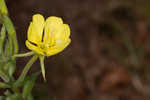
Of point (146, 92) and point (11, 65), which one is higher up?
point (11, 65)

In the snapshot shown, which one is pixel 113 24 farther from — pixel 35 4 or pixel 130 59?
pixel 35 4

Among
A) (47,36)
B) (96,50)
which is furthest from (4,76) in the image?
(96,50)

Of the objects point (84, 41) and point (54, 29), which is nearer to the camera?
point (54, 29)

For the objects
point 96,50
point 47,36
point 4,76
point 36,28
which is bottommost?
point 96,50

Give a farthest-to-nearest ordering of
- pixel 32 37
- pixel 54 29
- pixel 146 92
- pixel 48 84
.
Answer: pixel 146 92
pixel 48 84
pixel 54 29
pixel 32 37

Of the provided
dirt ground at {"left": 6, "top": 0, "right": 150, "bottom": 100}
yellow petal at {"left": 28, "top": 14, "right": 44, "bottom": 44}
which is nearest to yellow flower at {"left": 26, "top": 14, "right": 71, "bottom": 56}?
yellow petal at {"left": 28, "top": 14, "right": 44, "bottom": 44}

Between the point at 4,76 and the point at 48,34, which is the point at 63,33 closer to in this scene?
the point at 48,34

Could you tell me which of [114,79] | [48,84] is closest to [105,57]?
[114,79]

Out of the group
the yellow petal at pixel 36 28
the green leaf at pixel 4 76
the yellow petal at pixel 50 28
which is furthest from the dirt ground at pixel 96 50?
the yellow petal at pixel 36 28

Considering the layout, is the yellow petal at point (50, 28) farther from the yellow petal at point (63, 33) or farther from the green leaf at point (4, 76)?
the green leaf at point (4, 76)
